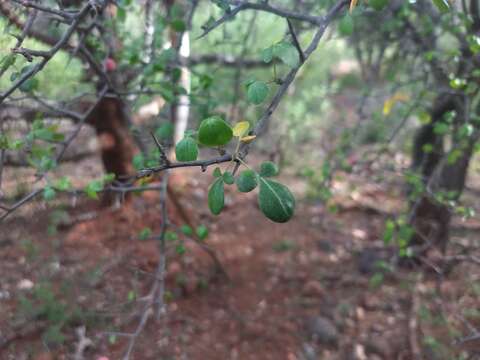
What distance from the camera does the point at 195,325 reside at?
8.09 ft

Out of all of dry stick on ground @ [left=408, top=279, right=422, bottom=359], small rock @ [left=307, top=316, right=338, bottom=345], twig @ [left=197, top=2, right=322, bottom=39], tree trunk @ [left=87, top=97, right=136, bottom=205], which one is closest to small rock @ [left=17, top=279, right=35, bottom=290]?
tree trunk @ [left=87, top=97, right=136, bottom=205]

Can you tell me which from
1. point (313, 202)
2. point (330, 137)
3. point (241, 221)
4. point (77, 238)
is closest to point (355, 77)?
point (330, 137)

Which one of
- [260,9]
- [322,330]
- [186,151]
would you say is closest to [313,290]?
[322,330]

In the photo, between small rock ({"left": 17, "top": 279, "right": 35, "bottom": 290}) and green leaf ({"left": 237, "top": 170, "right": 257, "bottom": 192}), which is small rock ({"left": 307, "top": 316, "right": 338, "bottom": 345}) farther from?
green leaf ({"left": 237, "top": 170, "right": 257, "bottom": 192})

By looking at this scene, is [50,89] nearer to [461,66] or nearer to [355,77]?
[461,66]

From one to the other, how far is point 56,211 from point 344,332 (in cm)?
208

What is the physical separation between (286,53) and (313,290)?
2.30 metres

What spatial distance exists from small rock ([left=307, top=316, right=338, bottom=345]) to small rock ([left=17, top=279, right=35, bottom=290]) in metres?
1.68

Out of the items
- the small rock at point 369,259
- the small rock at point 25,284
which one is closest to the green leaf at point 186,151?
the small rock at point 25,284

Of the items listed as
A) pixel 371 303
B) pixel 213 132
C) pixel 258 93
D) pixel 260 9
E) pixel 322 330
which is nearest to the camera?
pixel 213 132

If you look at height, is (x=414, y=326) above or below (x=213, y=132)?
below

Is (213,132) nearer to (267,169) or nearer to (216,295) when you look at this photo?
(267,169)

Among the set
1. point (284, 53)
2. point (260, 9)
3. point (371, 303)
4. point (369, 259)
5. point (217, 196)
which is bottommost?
point (371, 303)

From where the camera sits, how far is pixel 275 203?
0.79 m
